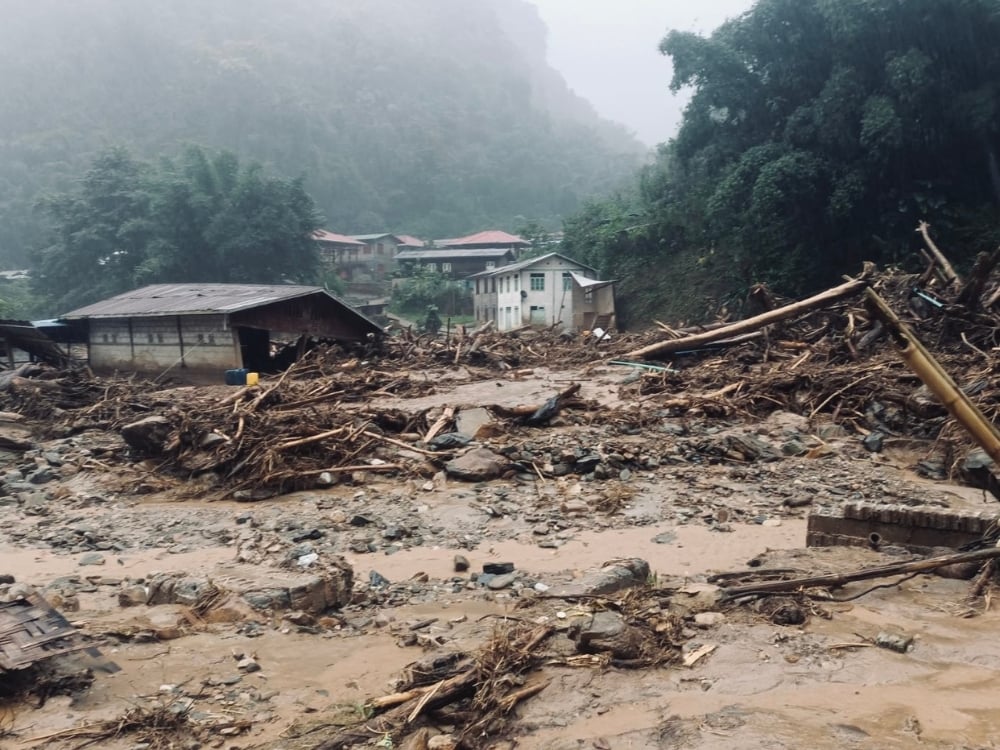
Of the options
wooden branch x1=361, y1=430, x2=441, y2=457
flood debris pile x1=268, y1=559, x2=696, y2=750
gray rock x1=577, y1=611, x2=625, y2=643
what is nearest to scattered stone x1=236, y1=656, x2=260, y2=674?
flood debris pile x1=268, y1=559, x2=696, y2=750

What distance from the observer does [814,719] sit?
335 centimetres

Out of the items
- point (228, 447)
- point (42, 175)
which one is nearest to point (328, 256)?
point (42, 175)

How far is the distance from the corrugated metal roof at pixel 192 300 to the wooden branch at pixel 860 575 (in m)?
15.6

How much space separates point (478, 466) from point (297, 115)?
252 ft

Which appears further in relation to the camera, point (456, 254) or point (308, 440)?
point (456, 254)

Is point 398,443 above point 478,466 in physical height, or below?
above

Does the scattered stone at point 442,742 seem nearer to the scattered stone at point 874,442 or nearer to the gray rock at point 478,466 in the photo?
the gray rock at point 478,466

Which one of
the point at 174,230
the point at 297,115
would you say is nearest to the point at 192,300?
the point at 174,230

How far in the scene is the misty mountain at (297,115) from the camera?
69.9m

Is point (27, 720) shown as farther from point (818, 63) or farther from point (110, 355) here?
point (818, 63)

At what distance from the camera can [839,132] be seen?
2050 centimetres

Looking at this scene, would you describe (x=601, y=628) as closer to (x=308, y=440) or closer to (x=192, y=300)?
(x=308, y=440)

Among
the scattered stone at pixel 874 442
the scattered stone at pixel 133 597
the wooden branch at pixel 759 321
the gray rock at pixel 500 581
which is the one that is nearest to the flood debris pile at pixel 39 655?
the scattered stone at pixel 133 597

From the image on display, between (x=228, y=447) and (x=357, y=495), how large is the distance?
2.02 meters
